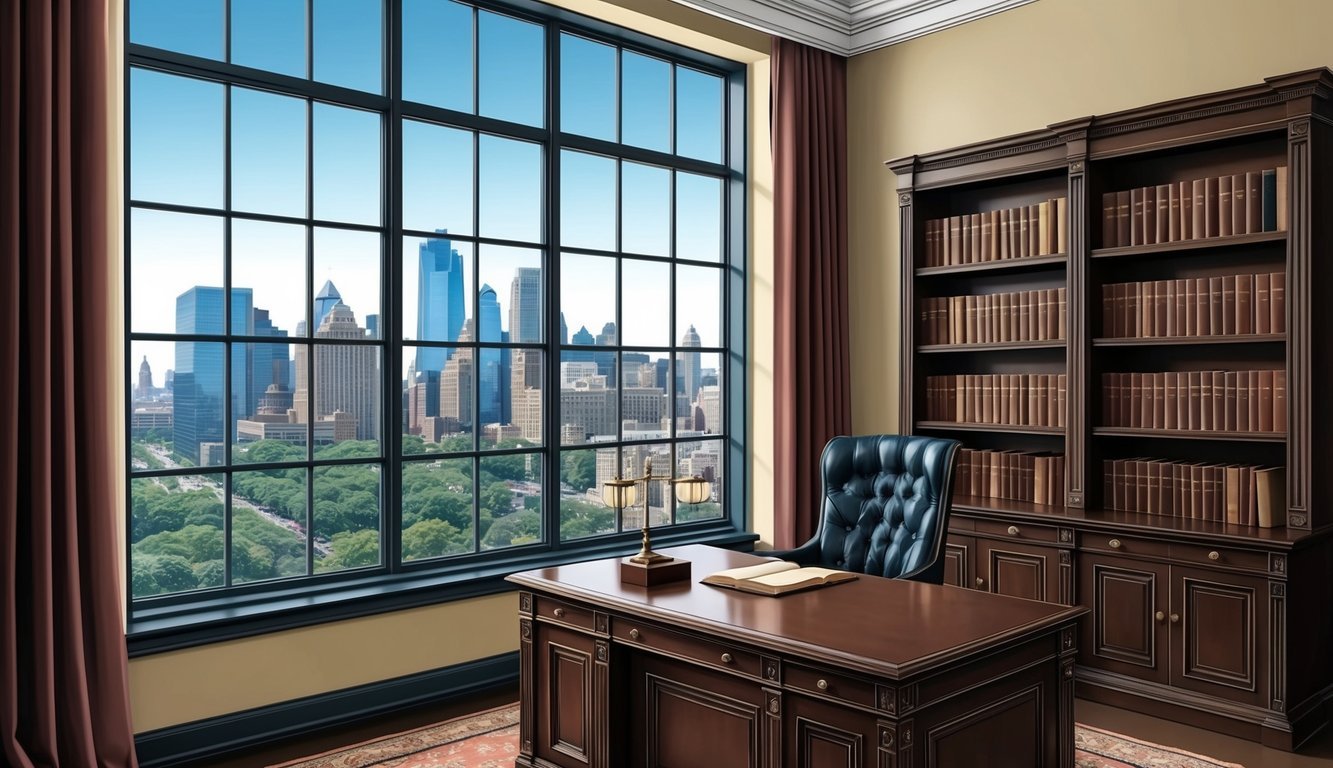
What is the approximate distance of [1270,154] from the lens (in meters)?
4.15

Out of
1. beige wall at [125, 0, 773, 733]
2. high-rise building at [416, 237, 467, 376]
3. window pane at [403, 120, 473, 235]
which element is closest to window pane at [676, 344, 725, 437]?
beige wall at [125, 0, 773, 733]

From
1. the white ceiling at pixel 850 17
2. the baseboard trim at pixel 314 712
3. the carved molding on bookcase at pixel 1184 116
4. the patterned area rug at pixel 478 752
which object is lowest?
the patterned area rug at pixel 478 752

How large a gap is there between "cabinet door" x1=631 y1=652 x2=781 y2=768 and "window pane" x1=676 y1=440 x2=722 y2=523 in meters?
2.47

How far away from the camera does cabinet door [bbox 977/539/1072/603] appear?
4.42 metres

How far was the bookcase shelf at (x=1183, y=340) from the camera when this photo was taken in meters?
3.93

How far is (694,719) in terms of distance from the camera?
293cm

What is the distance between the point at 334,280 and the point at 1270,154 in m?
4.01

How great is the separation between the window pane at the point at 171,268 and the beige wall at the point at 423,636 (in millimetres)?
324

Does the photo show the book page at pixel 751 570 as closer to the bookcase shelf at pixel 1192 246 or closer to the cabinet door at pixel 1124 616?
the cabinet door at pixel 1124 616

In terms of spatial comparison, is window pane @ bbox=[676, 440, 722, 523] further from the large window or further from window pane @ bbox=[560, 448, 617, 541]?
window pane @ bbox=[560, 448, 617, 541]

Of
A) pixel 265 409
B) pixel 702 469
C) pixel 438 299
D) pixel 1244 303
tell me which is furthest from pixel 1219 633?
pixel 265 409

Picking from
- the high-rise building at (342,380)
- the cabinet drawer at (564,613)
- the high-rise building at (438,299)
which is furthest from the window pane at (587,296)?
the cabinet drawer at (564,613)

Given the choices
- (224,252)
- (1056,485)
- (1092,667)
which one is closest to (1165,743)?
(1092,667)

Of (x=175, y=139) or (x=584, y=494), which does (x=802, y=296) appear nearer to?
(x=584, y=494)
